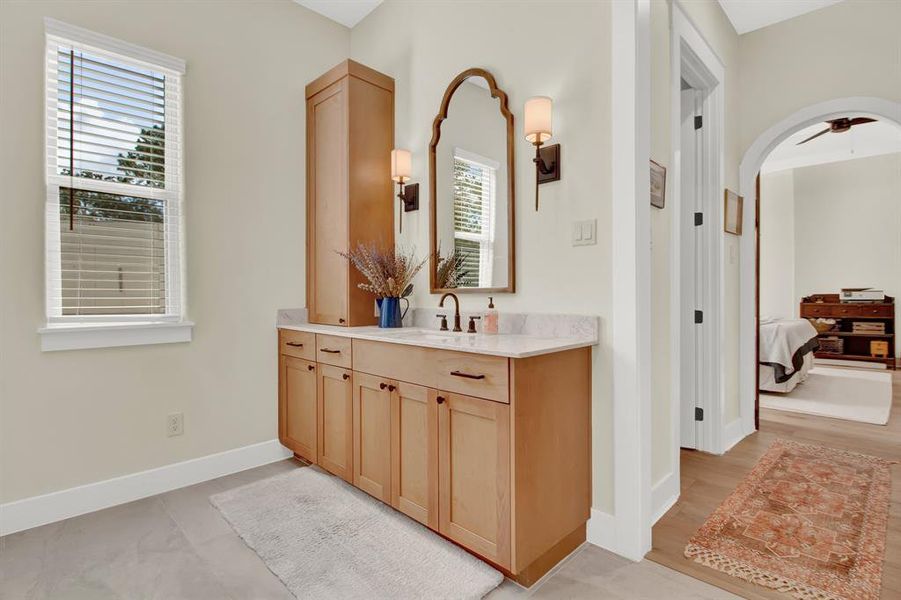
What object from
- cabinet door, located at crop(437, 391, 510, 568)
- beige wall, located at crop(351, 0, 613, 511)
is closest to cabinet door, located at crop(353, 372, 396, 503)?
cabinet door, located at crop(437, 391, 510, 568)

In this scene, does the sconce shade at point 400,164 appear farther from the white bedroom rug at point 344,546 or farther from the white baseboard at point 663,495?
the white baseboard at point 663,495

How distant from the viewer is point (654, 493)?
7.09ft

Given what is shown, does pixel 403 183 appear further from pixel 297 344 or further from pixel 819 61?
pixel 819 61

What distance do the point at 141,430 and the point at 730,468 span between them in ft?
11.3

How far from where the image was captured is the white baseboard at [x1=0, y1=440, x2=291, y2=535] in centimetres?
213

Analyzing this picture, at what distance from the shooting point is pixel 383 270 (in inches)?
107

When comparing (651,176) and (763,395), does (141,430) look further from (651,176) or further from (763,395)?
(763,395)

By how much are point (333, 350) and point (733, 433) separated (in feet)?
9.51

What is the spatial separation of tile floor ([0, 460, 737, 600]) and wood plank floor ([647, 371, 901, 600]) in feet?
0.39

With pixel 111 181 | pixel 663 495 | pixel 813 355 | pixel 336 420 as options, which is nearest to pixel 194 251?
pixel 111 181

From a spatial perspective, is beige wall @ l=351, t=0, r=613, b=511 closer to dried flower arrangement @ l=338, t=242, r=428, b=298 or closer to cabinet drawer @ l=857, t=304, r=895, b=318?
dried flower arrangement @ l=338, t=242, r=428, b=298

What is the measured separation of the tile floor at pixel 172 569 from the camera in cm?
168

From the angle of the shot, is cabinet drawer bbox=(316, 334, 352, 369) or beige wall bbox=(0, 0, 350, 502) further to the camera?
cabinet drawer bbox=(316, 334, 352, 369)

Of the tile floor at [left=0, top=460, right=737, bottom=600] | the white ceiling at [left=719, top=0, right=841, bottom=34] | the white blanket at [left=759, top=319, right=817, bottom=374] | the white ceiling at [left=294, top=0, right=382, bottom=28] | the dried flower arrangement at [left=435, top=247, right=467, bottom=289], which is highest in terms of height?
the white ceiling at [left=719, top=0, right=841, bottom=34]
